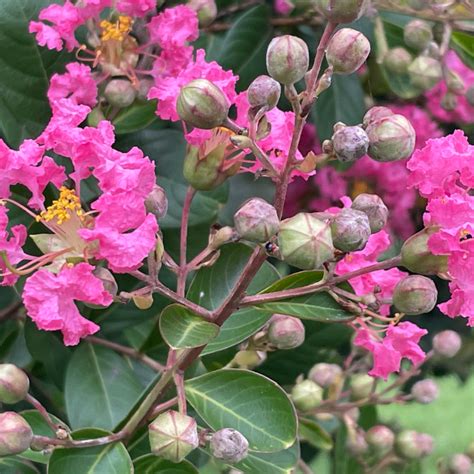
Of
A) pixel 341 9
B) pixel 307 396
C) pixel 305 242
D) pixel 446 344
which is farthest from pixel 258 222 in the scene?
pixel 446 344

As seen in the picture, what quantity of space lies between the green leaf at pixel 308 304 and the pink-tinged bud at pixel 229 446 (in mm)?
149

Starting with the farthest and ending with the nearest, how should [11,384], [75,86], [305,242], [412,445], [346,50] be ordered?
[412,445] < [75,86] < [11,384] < [346,50] < [305,242]

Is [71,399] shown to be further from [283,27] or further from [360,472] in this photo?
[283,27]

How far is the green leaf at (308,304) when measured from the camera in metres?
1.08

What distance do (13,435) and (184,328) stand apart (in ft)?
0.77

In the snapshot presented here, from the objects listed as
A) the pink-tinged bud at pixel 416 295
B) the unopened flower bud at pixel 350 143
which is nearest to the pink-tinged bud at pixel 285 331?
the pink-tinged bud at pixel 416 295

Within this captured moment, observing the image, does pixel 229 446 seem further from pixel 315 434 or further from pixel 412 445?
pixel 412 445

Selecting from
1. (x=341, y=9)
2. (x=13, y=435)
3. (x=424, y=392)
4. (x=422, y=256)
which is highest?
(x=341, y=9)

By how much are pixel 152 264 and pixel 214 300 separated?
0.64 feet

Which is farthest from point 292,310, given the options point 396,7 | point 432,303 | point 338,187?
point 338,187

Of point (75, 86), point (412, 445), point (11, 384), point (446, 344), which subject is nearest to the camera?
point (11, 384)

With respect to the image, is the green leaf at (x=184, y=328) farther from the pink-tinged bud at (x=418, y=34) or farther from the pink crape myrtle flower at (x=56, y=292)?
the pink-tinged bud at (x=418, y=34)

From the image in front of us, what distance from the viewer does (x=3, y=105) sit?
1370mm

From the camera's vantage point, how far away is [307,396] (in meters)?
1.49
